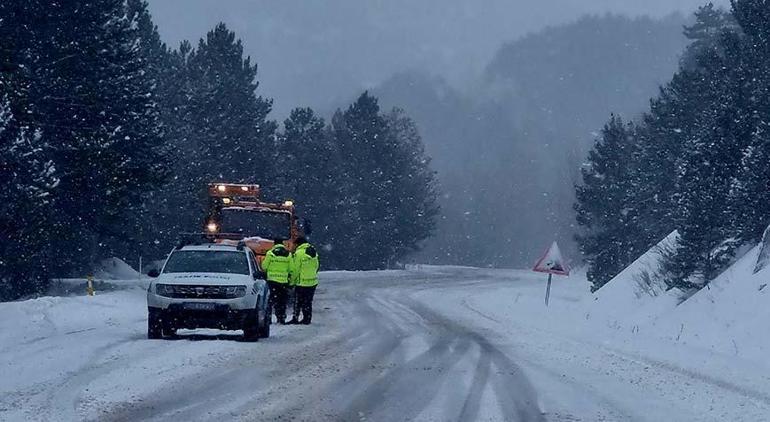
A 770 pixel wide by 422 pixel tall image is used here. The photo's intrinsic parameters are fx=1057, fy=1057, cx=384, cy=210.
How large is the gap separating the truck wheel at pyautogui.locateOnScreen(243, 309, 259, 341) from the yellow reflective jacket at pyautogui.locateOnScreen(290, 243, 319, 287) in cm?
463

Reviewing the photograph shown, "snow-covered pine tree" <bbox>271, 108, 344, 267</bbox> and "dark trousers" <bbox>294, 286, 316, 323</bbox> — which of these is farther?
"snow-covered pine tree" <bbox>271, 108, 344, 267</bbox>

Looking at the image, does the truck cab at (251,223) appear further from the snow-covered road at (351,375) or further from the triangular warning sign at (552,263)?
the triangular warning sign at (552,263)

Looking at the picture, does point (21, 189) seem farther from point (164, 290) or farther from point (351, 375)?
point (351, 375)

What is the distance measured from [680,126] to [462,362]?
34.3 m

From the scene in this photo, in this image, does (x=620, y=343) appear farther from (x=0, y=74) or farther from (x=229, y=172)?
(x=229, y=172)

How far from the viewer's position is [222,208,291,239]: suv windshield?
27.2 metres

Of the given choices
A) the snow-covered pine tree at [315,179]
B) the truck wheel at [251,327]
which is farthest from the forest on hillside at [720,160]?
the snow-covered pine tree at [315,179]

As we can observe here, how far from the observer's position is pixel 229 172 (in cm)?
6041

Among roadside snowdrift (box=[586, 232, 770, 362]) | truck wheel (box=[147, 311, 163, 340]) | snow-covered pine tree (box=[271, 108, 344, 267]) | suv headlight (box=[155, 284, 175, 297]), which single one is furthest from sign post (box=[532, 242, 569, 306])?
snow-covered pine tree (box=[271, 108, 344, 267])

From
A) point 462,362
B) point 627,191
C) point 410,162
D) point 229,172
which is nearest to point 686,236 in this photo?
point 462,362

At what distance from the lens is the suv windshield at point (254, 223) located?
2719 centimetres

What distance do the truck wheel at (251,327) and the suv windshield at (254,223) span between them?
30.4 ft

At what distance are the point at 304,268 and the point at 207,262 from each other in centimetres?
384

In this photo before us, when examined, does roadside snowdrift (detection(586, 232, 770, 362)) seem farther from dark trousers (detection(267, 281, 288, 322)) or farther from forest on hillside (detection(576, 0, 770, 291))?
dark trousers (detection(267, 281, 288, 322))
